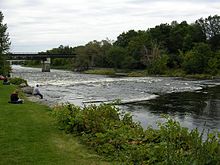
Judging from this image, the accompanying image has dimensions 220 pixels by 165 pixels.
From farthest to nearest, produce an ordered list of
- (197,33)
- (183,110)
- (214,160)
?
(197,33), (183,110), (214,160)

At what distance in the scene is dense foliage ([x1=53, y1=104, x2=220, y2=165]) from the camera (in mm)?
8742

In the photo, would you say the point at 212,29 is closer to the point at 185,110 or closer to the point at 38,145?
the point at 185,110

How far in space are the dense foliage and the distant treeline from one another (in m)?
82.3

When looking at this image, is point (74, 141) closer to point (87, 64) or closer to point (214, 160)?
point (214, 160)

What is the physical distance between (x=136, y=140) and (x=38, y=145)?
3581 millimetres

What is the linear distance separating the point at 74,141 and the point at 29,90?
91.2 ft

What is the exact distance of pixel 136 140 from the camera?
13211mm

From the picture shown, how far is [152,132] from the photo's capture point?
45.2 ft

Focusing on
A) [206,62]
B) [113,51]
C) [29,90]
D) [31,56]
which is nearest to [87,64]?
[113,51]

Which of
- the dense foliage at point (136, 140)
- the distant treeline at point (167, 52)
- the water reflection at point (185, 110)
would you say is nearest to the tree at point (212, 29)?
the distant treeline at point (167, 52)

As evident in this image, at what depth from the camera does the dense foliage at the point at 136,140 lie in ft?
28.7

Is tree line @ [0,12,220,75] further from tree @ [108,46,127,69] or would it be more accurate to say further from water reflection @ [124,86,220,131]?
water reflection @ [124,86,220,131]

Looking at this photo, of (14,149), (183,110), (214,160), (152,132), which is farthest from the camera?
(183,110)

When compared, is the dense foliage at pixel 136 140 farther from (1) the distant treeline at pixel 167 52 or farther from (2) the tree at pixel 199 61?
(1) the distant treeline at pixel 167 52
